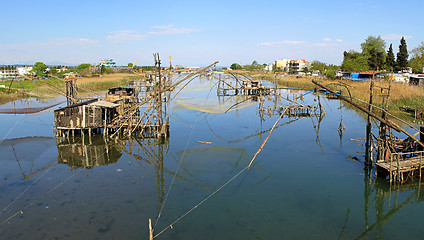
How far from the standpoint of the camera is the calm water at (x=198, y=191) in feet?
28.5

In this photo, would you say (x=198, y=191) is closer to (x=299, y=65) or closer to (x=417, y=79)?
(x=417, y=79)

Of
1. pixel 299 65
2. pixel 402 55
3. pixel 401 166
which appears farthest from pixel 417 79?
pixel 299 65

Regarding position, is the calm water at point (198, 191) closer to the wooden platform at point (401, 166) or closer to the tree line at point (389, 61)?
the wooden platform at point (401, 166)

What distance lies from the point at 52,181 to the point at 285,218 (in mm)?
9166

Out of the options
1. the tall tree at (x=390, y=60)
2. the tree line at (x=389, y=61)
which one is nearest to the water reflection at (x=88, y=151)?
the tree line at (x=389, y=61)

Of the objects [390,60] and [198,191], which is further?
[390,60]

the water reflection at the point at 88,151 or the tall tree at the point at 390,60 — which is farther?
the tall tree at the point at 390,60

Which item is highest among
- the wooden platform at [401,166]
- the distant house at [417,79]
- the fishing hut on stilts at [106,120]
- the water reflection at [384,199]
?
the distant house at [417,79]

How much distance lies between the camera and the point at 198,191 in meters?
10.9

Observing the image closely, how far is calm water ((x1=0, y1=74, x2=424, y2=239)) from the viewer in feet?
28.5

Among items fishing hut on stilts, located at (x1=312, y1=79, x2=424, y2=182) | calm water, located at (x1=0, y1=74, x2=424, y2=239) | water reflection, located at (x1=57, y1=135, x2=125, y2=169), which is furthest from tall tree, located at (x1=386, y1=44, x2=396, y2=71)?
water reflection, located at (x1=57, y1=135, x2=125, y2=169)

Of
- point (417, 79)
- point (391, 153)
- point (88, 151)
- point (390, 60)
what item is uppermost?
point (390, 60)

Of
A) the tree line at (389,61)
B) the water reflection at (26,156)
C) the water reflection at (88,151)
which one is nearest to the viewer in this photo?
the water reflection at (26,156)

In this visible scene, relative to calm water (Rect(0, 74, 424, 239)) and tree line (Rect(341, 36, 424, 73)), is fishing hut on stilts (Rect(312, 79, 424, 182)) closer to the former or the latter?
calm water (Rect(0, 74, 424, 239))
